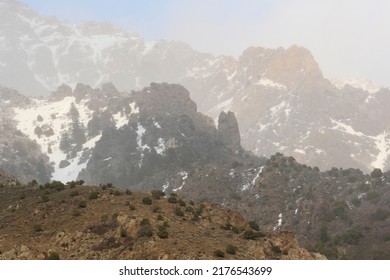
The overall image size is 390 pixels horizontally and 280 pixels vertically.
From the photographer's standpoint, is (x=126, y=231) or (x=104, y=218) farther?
(x=104, y=218)

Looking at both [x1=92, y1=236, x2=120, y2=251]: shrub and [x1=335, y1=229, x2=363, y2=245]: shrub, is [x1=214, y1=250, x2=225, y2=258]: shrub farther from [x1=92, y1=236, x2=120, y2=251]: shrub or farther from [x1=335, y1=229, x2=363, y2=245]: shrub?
[x1=335, y1=229, x2=363, y2=245]: shrub

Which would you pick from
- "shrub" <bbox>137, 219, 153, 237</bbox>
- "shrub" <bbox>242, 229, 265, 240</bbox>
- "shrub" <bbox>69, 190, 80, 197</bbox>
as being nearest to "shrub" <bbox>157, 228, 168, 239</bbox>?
"shrub" <bbox>137, 219, 153, 237</bbox>

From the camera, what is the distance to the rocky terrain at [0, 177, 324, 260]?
180 feet

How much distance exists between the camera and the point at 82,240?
59.3 metres

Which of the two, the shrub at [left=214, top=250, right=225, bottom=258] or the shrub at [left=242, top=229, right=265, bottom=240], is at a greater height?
the shrub at [left=242, top=229, right=265, bottom=240]

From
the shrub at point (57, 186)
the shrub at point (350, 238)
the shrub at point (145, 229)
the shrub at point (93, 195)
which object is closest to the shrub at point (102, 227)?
the shrub at point (145, 229)

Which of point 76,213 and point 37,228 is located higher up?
point 76,213

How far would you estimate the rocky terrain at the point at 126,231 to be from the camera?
5475 centimetres

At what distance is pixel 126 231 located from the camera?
190ft

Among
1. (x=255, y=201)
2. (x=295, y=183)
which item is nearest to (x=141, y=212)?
(x=255, y=201)

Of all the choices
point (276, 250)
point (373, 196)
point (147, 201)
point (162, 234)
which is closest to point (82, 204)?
point (147, 201)

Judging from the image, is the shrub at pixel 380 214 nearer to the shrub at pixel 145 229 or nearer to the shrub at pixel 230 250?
the shrub at pixel 230 250

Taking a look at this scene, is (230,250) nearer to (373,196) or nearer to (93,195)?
(93,195)
